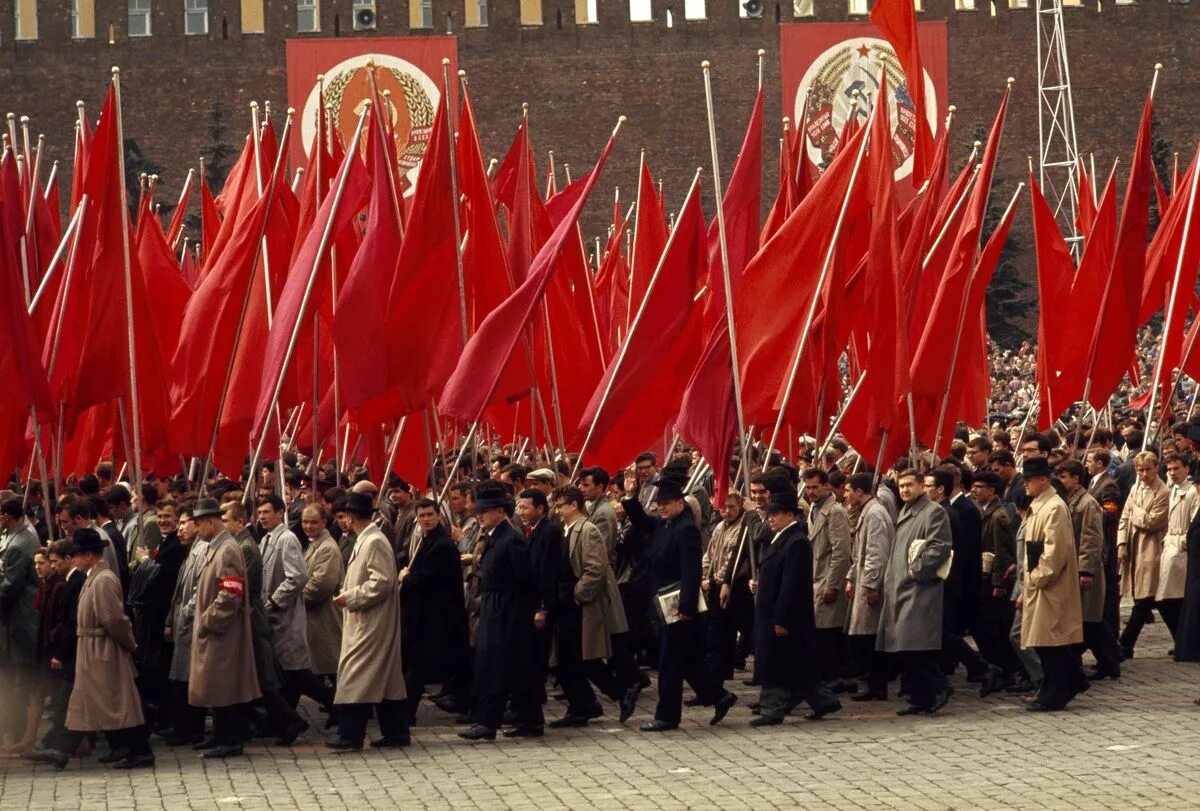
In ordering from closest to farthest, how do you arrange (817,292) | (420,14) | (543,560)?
(543,560), (817,292), (420,14)

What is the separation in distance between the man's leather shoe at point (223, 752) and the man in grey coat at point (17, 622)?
2.98ft

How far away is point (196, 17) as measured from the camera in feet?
175

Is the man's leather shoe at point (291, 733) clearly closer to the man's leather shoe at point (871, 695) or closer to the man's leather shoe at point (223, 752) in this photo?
the man's leather shoe at point (223, 752)

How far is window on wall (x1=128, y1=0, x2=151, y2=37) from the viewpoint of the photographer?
174 feet

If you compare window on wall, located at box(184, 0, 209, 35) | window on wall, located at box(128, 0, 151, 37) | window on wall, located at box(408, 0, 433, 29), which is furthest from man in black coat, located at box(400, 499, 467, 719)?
window on wall, located at box(128, 0, 151, 37)

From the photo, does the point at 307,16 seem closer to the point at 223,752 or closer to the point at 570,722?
the point at 570,722

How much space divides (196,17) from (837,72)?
2084cm

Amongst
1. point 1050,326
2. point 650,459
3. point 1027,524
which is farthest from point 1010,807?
point 1050,326

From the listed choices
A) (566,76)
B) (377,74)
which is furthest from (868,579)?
(566,76)

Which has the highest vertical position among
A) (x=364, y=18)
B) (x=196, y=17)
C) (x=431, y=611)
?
(x=196, y=17)

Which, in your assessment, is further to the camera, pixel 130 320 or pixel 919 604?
pixel 130 320

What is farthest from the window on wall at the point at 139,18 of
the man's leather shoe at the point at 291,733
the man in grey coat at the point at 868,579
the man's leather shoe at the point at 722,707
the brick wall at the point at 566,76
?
the man's leather shoe at the point at 722,707

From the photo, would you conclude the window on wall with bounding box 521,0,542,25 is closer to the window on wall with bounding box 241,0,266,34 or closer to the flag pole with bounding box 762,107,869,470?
the window on wall with bounding box 241,0,266,34

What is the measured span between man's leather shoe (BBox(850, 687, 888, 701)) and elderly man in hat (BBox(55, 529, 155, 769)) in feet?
12.2
